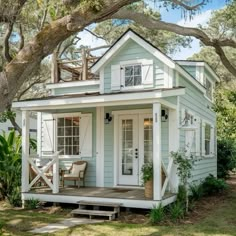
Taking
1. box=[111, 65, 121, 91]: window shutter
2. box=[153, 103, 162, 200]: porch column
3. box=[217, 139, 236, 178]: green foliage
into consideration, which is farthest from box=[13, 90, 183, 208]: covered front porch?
box=[217, 139, 236, 178]: green foliage

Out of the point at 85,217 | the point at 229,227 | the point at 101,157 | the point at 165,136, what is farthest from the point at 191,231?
the point at 101,157

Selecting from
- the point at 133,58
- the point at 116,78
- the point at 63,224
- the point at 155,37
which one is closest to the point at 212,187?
the point at 116,78

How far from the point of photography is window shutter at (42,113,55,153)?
1329 cm

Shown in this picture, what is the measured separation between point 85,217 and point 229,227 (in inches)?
141

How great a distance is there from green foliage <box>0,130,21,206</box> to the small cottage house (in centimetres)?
42

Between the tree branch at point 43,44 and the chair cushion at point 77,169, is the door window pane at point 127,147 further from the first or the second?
the tree branch at point 43,44

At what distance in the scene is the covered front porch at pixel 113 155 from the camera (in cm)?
954

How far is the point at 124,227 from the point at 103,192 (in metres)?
2.70

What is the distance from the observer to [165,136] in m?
11.2

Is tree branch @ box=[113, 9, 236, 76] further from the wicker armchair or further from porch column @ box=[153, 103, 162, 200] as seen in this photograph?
the wicker armchair

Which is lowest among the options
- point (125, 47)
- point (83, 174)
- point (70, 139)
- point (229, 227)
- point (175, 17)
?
point (229, 227)

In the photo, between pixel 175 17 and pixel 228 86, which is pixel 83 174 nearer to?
pixel 175 17

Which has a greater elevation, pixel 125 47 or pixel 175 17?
pixel 175 17

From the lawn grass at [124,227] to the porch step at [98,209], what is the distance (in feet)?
1.40
